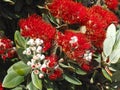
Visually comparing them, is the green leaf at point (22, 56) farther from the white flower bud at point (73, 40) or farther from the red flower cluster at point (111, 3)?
the red flower cluster at point (111, 3)

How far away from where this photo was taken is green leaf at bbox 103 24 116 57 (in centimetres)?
200

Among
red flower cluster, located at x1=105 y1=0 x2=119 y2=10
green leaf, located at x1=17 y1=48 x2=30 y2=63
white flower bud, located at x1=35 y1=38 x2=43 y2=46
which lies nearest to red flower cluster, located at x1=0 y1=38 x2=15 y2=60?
green leaf, located at x1=17 y1=48 x2=30 y2=63

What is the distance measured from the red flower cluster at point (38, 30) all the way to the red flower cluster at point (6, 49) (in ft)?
0.47

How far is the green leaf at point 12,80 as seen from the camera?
191 cm

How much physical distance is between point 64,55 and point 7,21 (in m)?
0.51

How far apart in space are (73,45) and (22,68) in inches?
10.5

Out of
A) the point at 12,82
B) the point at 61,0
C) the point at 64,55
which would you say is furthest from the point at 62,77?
the point at 61,0

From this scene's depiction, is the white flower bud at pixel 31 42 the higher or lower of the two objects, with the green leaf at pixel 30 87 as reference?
higher

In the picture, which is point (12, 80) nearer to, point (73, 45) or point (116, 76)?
point (73, 45)

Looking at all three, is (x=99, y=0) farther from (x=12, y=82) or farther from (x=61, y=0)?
(x=12, y=82)

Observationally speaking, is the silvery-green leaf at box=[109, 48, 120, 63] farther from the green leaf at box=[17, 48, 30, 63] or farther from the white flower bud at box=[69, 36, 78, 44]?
the green leaf at box=[17, 48, 30, 63]

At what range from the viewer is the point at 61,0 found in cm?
204

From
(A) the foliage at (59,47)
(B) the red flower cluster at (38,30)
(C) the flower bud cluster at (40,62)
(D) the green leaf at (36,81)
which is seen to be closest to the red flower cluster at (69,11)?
(A) the foliage at (59,47)

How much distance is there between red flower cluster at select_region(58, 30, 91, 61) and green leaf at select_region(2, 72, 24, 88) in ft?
0.88
